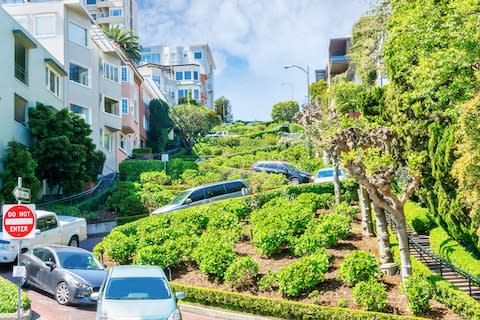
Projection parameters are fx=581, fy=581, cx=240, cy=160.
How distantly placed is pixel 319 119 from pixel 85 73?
18179mm

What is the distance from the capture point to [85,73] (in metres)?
38.5

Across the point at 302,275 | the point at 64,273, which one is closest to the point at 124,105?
the point at 64,273

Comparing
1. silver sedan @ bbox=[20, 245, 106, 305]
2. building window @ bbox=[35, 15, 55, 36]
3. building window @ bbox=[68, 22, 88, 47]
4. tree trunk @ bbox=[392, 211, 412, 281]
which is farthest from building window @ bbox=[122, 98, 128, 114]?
tree trunk @ bbox=[392, 211, 412, 281]

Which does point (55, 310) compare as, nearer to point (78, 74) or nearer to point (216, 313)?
point (216, 313)

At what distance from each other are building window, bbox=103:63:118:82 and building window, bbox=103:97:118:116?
1615 millimetres

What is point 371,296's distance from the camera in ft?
45.2

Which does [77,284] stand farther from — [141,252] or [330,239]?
[330,239]

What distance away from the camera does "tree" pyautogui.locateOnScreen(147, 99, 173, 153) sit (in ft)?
200

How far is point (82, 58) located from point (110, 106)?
671 centimetres

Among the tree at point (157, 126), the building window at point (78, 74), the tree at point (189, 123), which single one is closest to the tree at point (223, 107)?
the tree at point (189, 123)

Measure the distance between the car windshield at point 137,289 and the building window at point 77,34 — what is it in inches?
1107

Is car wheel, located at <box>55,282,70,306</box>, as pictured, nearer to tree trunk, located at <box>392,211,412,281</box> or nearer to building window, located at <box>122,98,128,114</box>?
tree trunk, located at <box>392,211,412,281</box>

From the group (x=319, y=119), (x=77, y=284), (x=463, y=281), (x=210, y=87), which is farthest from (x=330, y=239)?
(x=210, y=87)

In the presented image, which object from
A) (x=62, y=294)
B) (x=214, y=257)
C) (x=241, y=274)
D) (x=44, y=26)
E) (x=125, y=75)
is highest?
(x=44, y=26)
